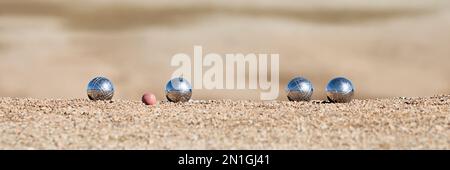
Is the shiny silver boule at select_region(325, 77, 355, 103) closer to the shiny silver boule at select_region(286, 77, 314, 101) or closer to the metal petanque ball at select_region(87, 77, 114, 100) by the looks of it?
the shiny silver boule at select_region(286, 77, 314, 101)

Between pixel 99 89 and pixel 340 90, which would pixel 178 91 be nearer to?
pixel 99 89

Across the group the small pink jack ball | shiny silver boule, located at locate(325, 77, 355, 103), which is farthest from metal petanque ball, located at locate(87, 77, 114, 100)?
shiny silver boule, located at locate(325, 77, 355, 103)

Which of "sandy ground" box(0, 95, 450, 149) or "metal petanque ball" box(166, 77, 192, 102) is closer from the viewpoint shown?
"sandy ground" box(0, 95, 450, 149)

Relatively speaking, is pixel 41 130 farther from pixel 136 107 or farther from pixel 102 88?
pixel 102 88
